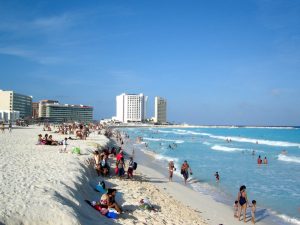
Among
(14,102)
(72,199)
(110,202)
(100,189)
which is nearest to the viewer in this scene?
(72,199)

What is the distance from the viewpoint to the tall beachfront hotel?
607 feet

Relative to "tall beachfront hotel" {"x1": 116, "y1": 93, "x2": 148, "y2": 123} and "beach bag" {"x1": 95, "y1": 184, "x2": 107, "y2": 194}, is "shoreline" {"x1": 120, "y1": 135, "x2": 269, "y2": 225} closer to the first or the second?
"beach bag" {"x1": 95, "y1": 184, "x2": 107, "y2": 194}

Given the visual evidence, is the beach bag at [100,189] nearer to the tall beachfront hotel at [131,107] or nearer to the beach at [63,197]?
the beach at [63,197]

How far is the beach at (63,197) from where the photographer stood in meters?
7.08

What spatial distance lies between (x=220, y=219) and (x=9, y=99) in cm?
11448

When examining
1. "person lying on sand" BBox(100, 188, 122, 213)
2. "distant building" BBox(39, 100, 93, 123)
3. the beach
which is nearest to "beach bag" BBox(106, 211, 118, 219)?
the beach

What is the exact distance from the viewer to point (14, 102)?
390ft

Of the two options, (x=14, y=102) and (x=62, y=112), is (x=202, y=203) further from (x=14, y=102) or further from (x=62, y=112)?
(x=62, y=112)

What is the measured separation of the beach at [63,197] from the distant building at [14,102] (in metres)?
103

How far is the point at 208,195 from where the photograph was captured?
Result: 16188mm

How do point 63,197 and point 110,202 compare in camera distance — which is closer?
point 63,197

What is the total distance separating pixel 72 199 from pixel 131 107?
588 feet

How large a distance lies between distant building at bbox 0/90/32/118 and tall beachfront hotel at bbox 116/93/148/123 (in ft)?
203

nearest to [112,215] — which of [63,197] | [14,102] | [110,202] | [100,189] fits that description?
[110,202]
